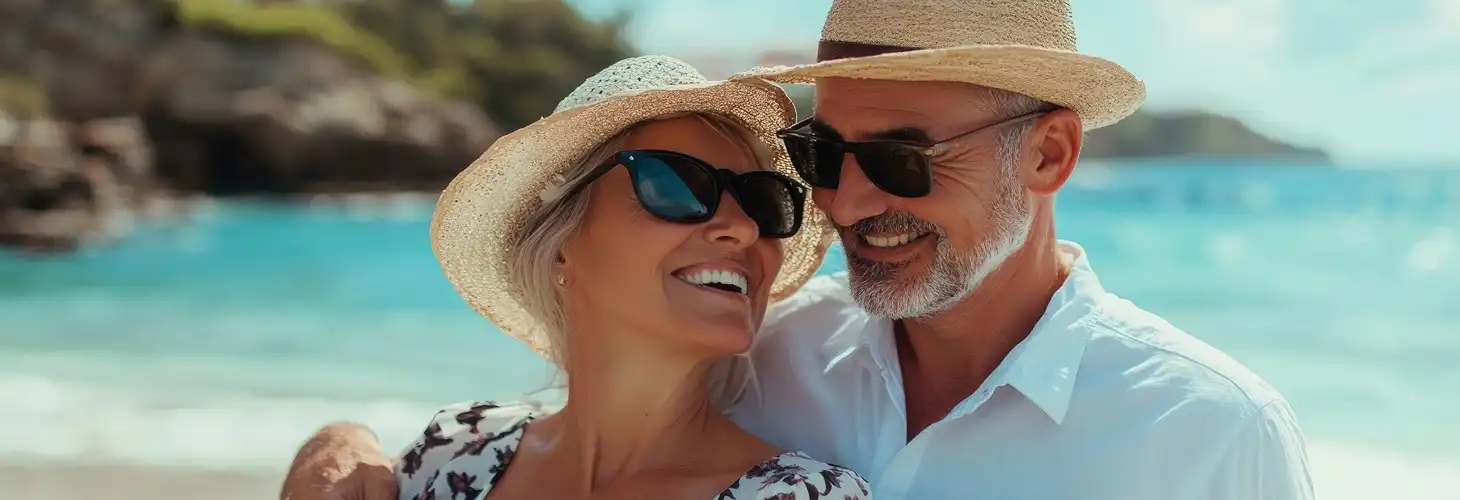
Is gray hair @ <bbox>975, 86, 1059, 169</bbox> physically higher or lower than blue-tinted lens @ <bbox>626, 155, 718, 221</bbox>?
higher

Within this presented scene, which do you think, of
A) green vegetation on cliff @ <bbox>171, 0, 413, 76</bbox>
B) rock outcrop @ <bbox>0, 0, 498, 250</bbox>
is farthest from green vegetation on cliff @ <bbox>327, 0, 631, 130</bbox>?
rock outcrop @ <bbox>0, 0, 498, 250</bbox>

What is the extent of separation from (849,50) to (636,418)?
0.92 metres

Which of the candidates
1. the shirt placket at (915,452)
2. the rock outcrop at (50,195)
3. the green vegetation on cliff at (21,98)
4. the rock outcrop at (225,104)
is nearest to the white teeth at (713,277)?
the shirt placket at (915,452)

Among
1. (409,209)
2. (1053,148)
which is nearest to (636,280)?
(1053,148)

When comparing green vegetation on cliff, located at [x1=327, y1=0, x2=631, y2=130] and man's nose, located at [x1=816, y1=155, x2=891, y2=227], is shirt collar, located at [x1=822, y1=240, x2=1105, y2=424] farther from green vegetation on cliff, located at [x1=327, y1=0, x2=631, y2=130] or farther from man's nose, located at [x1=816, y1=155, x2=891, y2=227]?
green vegetation on cliff, located at [x1=327, y1=0, x2=631, y2=130]

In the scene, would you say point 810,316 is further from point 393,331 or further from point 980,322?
point 393,331

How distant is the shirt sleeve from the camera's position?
8.26ft

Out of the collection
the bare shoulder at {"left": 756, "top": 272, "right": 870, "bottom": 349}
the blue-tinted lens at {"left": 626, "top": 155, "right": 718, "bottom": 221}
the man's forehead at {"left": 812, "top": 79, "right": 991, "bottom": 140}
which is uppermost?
the man's forehead at {"left": 812, "top": 79, "right": 991, "bottom": 140}

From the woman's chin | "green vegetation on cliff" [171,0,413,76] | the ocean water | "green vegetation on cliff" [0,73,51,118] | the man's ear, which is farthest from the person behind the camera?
"green vegetation on cliff" [171,0,413,76]

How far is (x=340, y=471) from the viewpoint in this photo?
2.89 meters

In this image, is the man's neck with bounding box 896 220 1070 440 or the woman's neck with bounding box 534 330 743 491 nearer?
the woman's neck with bounding box 534 330 743 491

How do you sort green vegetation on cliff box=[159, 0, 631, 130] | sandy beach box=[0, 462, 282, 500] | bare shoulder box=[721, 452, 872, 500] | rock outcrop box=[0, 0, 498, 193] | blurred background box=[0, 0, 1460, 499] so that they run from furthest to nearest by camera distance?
1. green vegetation on cliff box=[159, 0, 631, 130]
2. rock outcrop box=[0, 0, 498, 193]
3. blurred background box=[0, 0, 1460, 499]
4. sandy beach box=[0, 462, 282, 500]
5. bare shoulder box=[721, 452, 872, 500]

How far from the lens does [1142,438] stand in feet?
8.48

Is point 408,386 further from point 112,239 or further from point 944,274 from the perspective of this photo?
point 112,239
